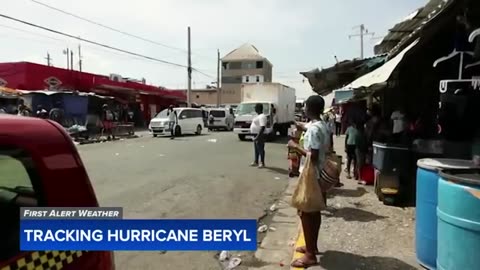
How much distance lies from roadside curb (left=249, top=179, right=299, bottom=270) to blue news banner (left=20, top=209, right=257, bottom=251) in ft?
9.63

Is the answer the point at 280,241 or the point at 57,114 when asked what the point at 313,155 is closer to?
the point at 280,241

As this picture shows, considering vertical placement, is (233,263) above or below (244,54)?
below

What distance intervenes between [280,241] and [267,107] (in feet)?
66.0

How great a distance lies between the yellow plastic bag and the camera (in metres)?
5.08

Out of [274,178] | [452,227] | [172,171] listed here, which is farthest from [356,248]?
[172,171]

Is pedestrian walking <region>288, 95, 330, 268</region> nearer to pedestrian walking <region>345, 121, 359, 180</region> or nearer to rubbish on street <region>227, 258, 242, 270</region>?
rubbish on street <region>227, 258, 242, 270</region>

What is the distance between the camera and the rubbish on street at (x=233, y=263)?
18.5 ft

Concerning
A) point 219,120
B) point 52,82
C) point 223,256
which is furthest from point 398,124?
point 219,120

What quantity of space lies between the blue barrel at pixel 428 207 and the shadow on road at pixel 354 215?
243 centimetres

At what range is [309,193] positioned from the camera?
5094 mm

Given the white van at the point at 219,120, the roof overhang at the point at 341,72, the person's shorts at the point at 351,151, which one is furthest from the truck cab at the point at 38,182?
the white van at the point at 219,120

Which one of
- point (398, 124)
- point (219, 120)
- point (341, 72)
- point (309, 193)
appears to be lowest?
point (309, 193)
